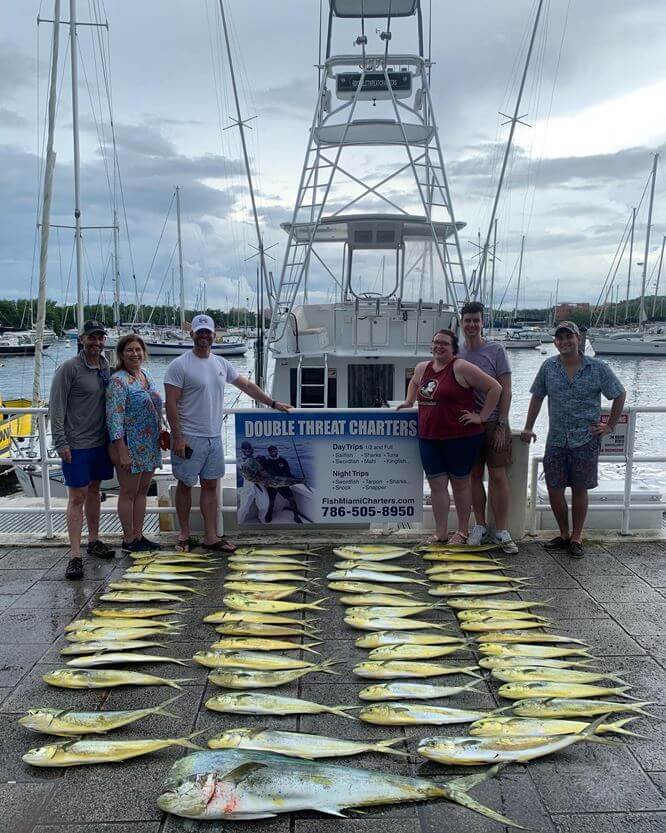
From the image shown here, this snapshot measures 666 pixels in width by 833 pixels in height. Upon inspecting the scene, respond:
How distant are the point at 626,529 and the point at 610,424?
1106 millimetres

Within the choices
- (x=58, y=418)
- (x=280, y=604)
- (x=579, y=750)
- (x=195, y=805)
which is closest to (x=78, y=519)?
(x=58, y=418)

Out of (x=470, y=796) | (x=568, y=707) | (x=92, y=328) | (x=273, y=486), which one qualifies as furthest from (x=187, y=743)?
(x=92, y=328)

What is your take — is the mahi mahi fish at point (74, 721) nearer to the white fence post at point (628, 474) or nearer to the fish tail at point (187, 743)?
the fish tail at point (187, 743)

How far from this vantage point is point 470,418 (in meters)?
5.13

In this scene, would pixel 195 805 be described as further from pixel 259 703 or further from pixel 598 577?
pixel 598 577

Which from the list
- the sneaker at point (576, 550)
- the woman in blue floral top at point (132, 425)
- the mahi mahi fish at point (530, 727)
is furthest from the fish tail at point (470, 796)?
the woman in blue floral top at point (132, 425)

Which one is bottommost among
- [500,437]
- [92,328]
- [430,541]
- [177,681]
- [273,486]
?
[177,681]

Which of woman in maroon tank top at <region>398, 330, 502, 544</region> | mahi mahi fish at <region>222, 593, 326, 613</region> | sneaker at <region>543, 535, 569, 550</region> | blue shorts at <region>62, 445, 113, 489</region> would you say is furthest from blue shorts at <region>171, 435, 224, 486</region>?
sneaker at <region>543, 535, 569, 550</region>

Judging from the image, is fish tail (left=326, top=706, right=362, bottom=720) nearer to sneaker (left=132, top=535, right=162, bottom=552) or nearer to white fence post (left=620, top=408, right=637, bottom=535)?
sneaker (left=132, top=535, right=162, bottom=552)

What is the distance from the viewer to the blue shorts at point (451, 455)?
207 inches

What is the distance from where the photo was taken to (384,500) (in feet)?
19.0

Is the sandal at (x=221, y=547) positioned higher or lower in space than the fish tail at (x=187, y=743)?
higher

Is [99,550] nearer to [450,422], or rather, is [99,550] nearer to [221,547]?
[221,547]

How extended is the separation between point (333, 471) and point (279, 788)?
3434 mm
